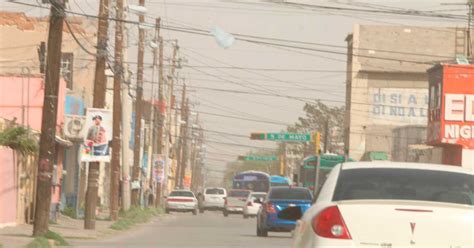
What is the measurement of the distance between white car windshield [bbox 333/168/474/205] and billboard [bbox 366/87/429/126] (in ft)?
291

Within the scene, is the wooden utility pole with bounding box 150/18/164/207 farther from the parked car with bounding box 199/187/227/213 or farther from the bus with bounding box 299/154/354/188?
A: the bus with bounding box 299/154/354/188

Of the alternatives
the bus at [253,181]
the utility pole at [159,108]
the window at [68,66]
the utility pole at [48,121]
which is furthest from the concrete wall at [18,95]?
the bus at [253,181]

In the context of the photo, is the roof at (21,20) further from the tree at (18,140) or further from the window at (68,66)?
the tree at (18,140)

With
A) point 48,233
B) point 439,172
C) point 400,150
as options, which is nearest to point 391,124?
point 400,150

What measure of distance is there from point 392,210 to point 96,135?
83.6ft

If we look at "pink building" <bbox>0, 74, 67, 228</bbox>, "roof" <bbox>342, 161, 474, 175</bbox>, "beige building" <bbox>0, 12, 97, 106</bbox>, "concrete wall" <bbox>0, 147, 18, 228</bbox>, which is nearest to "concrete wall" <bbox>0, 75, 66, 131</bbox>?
"pink building" <bbox>0, 74, 67, 228</bbox>

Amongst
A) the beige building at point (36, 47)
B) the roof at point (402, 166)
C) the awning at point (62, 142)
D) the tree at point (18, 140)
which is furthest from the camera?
the beige building at point (36, 47)

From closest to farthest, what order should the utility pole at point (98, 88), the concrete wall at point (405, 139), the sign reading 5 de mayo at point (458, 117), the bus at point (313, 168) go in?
the utility pole at point (98, 88)
the sign reading 5 de mayo at point (458, 117)
the bus at point (313, 168)
the concrete wall at point (405, 139)

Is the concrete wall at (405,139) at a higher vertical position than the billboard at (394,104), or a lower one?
lower

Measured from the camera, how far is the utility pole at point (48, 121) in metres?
26.5

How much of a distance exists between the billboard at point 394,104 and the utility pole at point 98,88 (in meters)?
65.2

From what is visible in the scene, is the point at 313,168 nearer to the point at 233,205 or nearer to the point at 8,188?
the point at 233,205

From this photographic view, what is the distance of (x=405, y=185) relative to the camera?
1035 cm

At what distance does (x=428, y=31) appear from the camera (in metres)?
100
